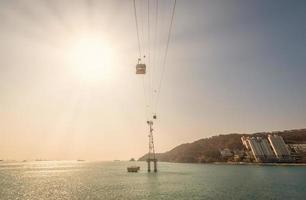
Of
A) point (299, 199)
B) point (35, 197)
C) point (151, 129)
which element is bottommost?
point (299, 199)

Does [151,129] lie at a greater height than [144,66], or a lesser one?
greater

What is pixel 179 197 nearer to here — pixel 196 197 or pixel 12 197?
pixel 196 197

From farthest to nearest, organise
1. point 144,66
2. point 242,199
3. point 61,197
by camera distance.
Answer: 1. point 61,197
2. point 242,199
3. point 144,66

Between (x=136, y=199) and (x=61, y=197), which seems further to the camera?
(x=61, y=197)

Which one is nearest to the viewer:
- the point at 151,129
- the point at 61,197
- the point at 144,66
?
the point at 144,66

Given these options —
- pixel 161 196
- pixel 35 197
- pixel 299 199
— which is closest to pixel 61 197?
pixel 35 197

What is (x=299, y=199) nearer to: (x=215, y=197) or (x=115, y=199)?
(x=215, y=197)

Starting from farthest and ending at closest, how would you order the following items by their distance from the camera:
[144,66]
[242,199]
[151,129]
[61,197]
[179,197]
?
1. [151,129]
2. [61,197]
3. [179,197]
4. [242,199]
5. [144,66]

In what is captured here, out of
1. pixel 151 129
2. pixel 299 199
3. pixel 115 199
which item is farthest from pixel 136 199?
pixel 151 129

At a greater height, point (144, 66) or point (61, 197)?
point (144, 66)
